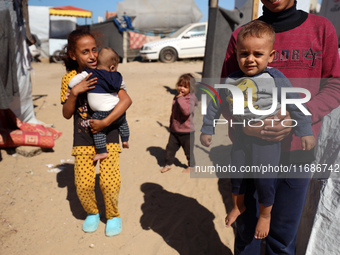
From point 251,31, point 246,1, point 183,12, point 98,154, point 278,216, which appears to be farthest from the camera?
point 183,12

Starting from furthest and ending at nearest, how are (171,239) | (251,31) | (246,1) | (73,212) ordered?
(246,1) → (73,212) → (171,239) → (251,31)

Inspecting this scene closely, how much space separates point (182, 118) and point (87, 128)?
178cm

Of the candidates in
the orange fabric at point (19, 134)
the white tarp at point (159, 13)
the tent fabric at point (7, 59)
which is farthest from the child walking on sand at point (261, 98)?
the white tarp at point (159, 13)

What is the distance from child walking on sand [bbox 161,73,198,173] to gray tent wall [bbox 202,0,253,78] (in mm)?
2752

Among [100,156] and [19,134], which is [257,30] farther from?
[19,134]

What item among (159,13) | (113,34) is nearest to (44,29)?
(113,34)

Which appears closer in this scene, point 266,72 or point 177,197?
point 266,72

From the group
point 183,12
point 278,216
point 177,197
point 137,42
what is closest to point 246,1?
Answer: point 177,197

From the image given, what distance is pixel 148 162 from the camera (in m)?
4.61

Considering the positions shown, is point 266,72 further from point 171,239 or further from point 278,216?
point 171,239

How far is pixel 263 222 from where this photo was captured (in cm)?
173

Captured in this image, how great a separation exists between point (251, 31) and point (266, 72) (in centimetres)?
24

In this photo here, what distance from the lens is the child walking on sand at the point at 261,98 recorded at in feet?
5.11

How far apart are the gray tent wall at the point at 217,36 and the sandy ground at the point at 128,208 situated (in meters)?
2.20
